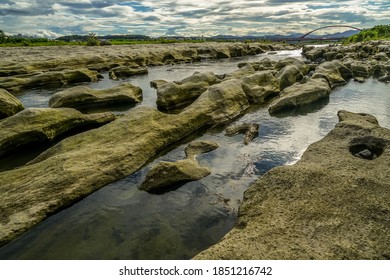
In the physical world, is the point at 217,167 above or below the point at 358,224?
below

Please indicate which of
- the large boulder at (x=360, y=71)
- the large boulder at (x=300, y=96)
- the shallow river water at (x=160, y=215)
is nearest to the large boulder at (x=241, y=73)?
the large boulder at (x=300, y=96)

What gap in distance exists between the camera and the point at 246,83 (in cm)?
2566

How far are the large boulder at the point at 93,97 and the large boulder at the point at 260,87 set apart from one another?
371 inches

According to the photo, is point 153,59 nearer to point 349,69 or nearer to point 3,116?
point 349,69

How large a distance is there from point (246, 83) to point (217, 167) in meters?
14.4

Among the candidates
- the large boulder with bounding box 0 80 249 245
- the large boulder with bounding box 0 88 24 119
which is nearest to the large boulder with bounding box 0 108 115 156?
the large boulder with bounding box 0 80 249 245

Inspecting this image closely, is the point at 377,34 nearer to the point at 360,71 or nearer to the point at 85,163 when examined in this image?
the point at 360,71

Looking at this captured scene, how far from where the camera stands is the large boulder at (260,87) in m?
24.2

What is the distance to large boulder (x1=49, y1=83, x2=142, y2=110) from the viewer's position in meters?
21.7

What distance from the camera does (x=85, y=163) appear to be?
38.0 feet

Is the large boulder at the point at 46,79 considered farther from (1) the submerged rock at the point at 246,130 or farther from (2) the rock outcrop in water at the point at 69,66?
(1) the submerged rock at the point at 246,130

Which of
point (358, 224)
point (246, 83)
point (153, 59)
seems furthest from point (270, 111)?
point (153, 59)

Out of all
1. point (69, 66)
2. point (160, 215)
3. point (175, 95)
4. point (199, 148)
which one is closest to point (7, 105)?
point (175, 95)

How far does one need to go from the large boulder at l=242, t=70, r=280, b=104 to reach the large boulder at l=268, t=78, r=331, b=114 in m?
1.84
